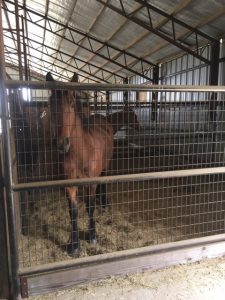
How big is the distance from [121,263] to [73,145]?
1.16 m

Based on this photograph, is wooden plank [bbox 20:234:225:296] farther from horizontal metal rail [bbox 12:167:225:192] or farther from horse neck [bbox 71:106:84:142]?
horse neck [bbox 71:106:84:142]

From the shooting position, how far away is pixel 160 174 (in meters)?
2.25

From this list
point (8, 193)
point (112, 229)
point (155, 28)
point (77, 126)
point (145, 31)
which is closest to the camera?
point (8, 193)

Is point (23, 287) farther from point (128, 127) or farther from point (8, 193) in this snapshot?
A: point (128, 127)

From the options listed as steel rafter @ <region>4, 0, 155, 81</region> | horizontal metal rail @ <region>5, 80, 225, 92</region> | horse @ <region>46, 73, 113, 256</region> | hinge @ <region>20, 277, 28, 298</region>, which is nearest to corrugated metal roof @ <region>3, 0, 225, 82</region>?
steel rafter @ <region>4, 0, 155, 81</region>

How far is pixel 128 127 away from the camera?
438 centimetres

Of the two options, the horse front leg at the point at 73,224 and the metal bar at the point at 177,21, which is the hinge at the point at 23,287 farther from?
the metal bar at the point at 177,21

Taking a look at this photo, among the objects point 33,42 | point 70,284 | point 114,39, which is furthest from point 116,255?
point 33,42

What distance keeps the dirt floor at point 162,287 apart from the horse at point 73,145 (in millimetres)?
576

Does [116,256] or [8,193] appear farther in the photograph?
[116,256]

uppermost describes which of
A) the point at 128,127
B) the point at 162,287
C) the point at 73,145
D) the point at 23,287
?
the point at 128,127

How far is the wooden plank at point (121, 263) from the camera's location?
2102mm

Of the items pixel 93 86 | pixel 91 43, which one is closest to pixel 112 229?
pixel 93 86

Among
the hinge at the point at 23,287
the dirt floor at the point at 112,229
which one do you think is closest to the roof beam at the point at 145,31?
the dirt floor at the point at 112,229
